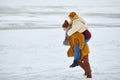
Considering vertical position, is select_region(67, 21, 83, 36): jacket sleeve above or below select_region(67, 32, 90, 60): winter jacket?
above

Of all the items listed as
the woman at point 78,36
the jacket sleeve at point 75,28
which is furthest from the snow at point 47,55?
the jacket sleeve at point 75,28

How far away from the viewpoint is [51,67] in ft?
27.1

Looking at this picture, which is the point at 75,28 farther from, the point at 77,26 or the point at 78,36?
the point at 78,36

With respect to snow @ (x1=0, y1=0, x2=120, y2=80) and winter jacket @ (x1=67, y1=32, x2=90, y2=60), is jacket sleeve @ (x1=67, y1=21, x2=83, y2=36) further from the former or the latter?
snow @ (x1=0, y1=0, x2=120, y2=80)

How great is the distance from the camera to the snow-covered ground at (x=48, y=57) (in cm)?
747

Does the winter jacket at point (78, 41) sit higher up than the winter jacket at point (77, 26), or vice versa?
the winter jacket at point (77, 26)

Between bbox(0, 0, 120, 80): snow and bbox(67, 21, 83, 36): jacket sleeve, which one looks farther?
bbox(0, 0, 120, 80): snow

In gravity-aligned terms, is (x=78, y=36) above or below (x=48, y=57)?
above

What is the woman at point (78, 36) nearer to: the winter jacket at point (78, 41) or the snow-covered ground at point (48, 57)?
the winter jacket at point (78, 41)

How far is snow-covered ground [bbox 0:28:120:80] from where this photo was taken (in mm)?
7467

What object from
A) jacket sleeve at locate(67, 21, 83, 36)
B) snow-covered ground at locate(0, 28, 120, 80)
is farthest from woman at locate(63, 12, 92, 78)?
snow-covered ground at locate(0, 28, 120, 80)

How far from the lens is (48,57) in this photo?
9.55 m

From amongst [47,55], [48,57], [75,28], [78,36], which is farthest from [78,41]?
[47,55]

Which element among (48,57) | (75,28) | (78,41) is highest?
(75,28)
